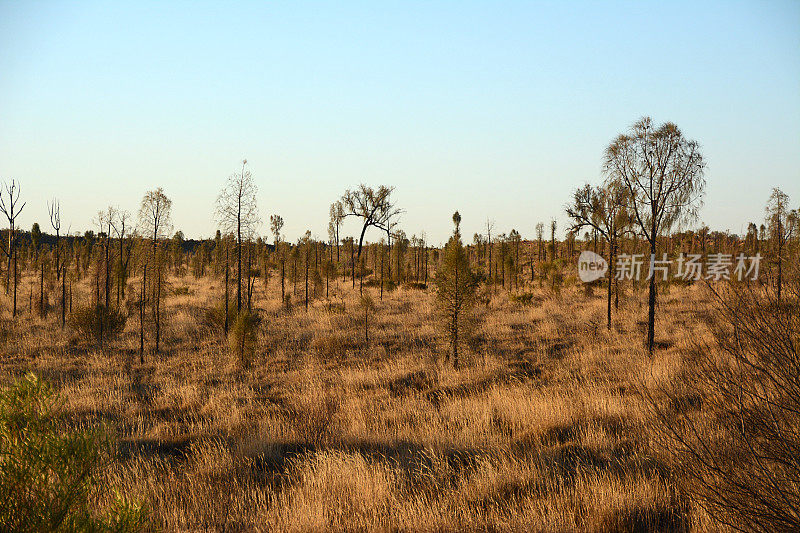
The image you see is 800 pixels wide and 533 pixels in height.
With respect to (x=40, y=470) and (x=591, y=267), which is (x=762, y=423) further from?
(x=591, y=267)

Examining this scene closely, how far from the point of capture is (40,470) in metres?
2.76

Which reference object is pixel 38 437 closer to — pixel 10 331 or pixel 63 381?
pixel 63 381

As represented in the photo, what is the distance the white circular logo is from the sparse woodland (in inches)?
505

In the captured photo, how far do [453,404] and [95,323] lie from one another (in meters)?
13.6

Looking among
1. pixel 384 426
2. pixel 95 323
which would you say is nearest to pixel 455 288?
pixel 384 426

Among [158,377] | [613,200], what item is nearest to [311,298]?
[158,377]

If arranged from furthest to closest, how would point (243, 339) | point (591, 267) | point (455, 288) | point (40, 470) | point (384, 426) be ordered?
point (591, 267) < point (243, 339) < point (455, 288) < point (384, 426) < point (40, 470)

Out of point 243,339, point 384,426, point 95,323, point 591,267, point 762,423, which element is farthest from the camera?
point 591,267

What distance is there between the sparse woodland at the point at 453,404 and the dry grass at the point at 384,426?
0.04 metres

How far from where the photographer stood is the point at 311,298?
2606 centimetres

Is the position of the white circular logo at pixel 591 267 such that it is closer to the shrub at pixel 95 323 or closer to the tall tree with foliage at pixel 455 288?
the tall tree with foliage at pixel 455 288

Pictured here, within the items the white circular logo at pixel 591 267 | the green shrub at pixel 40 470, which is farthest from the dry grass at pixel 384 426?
the white circular logo at pixel 591 267

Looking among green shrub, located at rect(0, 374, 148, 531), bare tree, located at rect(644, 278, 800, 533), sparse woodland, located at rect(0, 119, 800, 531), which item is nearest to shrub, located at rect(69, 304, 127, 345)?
sparse woodland, located at rect(0, 119, 800, 531)

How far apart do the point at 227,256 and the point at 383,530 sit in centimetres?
1355
